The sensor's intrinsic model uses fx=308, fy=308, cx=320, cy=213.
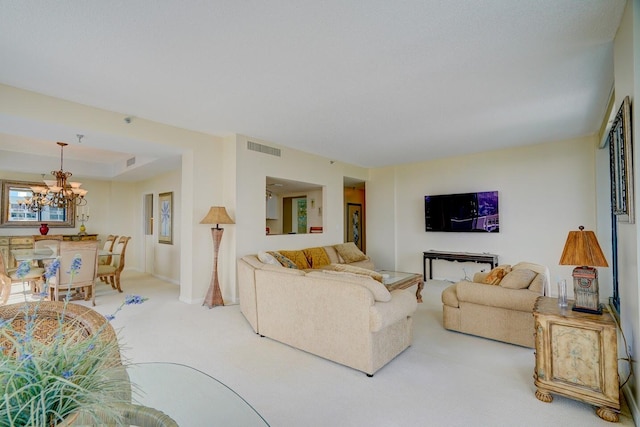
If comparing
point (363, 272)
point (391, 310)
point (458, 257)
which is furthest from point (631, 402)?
point (458, 257)

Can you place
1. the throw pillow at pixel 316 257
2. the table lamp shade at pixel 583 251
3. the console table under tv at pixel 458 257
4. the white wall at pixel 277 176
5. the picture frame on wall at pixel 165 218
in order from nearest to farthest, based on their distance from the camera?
the table lamp shade at pixel 583 251, the white wall at pixel 277 176, the throw pillow at pixel 316 257, the console table under tv at pixel 458 257, the picture frame on wall at pixel 165 218

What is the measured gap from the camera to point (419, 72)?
2947mm

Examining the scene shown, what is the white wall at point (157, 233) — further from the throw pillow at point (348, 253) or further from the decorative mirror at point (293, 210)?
the throw pillow at point (348, 253)

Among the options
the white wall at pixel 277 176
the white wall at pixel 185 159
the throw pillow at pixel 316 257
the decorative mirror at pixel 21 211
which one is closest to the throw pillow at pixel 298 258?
the throw pillow at pixel 316 257

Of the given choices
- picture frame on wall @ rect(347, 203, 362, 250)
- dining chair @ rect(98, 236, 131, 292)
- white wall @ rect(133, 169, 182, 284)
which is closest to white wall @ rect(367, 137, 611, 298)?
picture frame on wall @ rect(347, 203, 362, 250)

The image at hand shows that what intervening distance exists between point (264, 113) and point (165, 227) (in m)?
4.29

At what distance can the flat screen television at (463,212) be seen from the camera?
603cm

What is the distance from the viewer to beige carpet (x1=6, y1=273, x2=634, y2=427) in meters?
2.08

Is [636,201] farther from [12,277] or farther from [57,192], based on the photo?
[57,192]

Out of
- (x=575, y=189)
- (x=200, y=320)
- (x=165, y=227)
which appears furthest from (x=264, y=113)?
(x=575, y=189)

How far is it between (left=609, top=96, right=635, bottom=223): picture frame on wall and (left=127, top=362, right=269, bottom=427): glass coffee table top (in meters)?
2.58

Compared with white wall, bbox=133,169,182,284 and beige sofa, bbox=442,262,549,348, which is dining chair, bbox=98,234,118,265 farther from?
beige sofa, bbox=442,262,549,348

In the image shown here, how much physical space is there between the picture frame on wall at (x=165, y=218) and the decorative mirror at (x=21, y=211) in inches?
92.7

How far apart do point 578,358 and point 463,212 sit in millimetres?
4429
